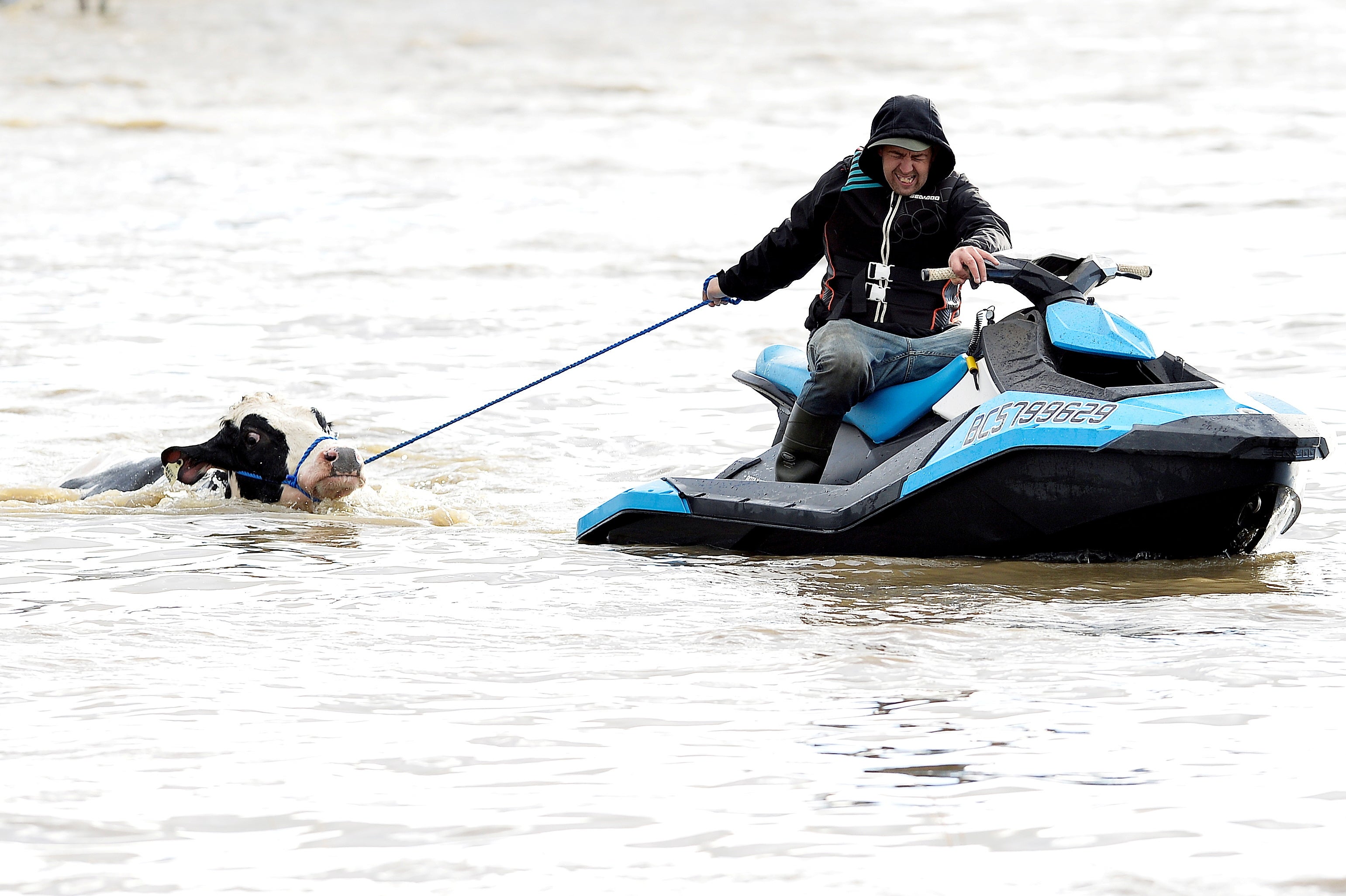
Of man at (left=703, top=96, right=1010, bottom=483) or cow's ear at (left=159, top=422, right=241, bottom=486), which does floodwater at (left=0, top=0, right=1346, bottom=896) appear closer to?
cow's ear at (left=159, top=422, right=241, bottom=486)

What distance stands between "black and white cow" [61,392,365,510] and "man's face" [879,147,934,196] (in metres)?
3.03

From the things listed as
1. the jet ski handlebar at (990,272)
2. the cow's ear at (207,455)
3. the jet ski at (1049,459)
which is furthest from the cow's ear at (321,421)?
the jet ski handlebar at (990,272)

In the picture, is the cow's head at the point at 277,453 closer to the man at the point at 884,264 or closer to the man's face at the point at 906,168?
the man at the point at 884,264

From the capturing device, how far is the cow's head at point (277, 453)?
7859 mm

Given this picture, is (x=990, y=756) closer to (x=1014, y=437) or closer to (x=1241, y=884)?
(x=1241, y=884)

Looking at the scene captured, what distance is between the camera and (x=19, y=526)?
7.54 metres

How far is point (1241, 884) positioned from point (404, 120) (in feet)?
91.2

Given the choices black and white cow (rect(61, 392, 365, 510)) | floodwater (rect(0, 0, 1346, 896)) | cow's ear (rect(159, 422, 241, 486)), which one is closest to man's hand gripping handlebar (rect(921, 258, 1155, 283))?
floodwater (rect(0, 0, 1346, 896))

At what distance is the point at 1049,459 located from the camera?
5480mm

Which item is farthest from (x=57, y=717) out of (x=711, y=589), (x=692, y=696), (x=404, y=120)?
(x=404, y=120)

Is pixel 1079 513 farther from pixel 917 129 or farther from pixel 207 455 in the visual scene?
pixel 207 455

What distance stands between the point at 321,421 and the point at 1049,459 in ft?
12.9

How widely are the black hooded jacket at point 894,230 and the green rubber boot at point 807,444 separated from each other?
40 cm

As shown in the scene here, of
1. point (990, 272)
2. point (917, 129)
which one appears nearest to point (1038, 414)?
point (990, 272)
